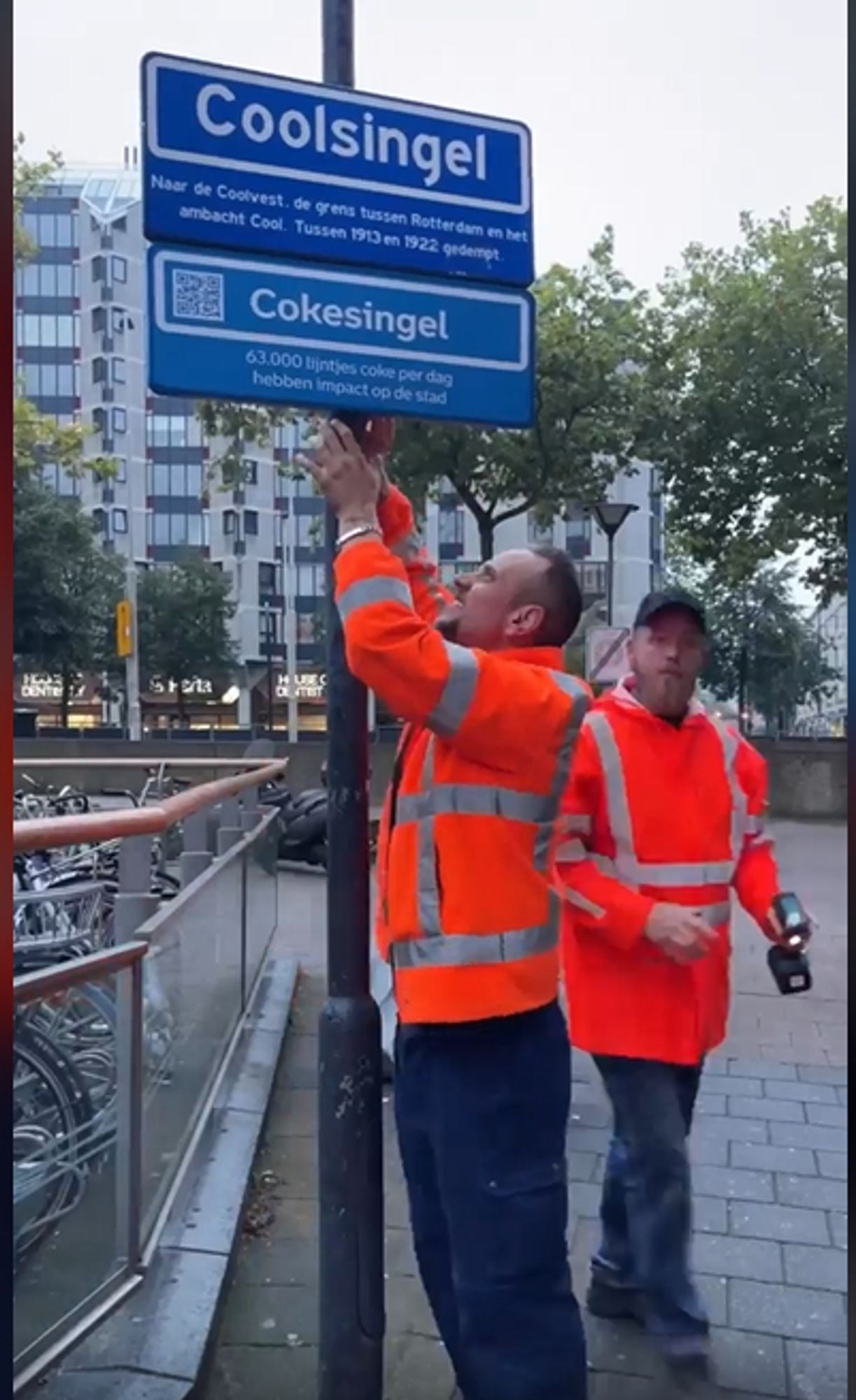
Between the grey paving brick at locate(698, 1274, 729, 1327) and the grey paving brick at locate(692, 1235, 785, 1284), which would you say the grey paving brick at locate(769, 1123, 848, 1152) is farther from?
the grey paving brick at locate(698, 1274, 729, 1327)

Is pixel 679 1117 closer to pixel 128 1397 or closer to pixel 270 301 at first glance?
pixel 128 1397

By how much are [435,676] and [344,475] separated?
49 cm

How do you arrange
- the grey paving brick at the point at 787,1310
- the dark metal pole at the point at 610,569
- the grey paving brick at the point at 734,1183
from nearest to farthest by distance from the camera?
the grey paving brick at the point at 787,1310
the grey paving brick at the point at 734,1183
the dark metal pole at the point at 610,569

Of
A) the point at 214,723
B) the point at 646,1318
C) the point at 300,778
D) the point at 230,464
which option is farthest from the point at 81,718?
the point at 646,1318

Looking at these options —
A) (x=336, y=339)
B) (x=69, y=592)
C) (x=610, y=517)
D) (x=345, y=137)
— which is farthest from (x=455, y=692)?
(x=69, y=592)

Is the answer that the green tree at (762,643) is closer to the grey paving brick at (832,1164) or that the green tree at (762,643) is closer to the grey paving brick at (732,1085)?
the grey paving brick at (732,1085)

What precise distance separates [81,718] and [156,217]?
205 feet

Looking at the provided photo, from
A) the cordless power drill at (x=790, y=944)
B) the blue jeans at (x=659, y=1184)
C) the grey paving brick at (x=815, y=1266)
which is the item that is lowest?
the grey paving brick at (x=815, y=1266)

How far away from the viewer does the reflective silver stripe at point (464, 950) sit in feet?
8.64

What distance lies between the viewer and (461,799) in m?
2.65

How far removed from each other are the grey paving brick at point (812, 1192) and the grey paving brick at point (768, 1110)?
0.70m

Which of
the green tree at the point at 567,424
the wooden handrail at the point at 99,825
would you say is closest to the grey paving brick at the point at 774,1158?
the wooden handrail at the point at 99,825

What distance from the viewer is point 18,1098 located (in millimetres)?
2928

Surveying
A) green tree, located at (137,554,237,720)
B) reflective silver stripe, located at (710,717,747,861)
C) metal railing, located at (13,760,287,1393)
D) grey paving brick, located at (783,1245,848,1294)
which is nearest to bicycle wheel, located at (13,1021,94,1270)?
metal railing, located at (13,760,287,1393)
